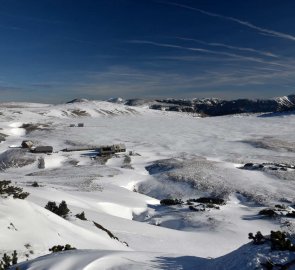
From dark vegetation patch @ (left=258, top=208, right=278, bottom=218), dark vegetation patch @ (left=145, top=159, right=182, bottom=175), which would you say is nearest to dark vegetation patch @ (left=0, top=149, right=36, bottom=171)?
dark vegetation patch @ (left=145, top=159, right=182, bottom=175)

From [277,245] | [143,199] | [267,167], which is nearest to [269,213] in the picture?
[143,199]

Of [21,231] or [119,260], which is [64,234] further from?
[119,260]

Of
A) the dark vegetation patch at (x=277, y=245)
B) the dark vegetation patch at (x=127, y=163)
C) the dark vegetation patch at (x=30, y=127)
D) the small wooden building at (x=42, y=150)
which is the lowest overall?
the dark vegetation patch at (x=127, y=163)

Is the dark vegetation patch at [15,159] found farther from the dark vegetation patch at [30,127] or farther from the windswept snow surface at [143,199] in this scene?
the dark vegetation patch at [30,127]

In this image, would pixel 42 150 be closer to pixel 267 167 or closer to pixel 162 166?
pixel 162 166

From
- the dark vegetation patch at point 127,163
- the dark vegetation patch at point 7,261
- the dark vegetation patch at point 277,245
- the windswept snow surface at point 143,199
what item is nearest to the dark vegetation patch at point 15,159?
the windswept snow surface at point 143,199

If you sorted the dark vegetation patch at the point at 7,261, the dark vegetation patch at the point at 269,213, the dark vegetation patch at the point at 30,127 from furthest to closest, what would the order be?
the dark vegetation patch at the point at 30,127, the dark vegetation patch at the point at 269,213, the dark vegetation patch at the point at 7,261

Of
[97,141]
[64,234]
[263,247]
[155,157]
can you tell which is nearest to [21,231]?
[64,234]

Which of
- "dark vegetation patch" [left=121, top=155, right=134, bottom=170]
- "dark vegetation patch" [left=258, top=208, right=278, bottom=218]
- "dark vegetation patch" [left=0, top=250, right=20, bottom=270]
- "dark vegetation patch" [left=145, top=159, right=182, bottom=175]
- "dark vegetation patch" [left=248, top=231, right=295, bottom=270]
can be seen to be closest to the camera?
"dark vegetation patch" [left=248, top=231, right=295, bottom=270]

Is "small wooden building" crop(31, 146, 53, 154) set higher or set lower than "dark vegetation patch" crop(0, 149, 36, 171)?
higher

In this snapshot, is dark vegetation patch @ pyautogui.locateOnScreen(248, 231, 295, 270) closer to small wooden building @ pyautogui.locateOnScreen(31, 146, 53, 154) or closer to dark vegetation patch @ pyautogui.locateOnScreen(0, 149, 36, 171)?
dark vegetation patch @ pyautogui.locateOnScreen(0, 149, 36, 171)
